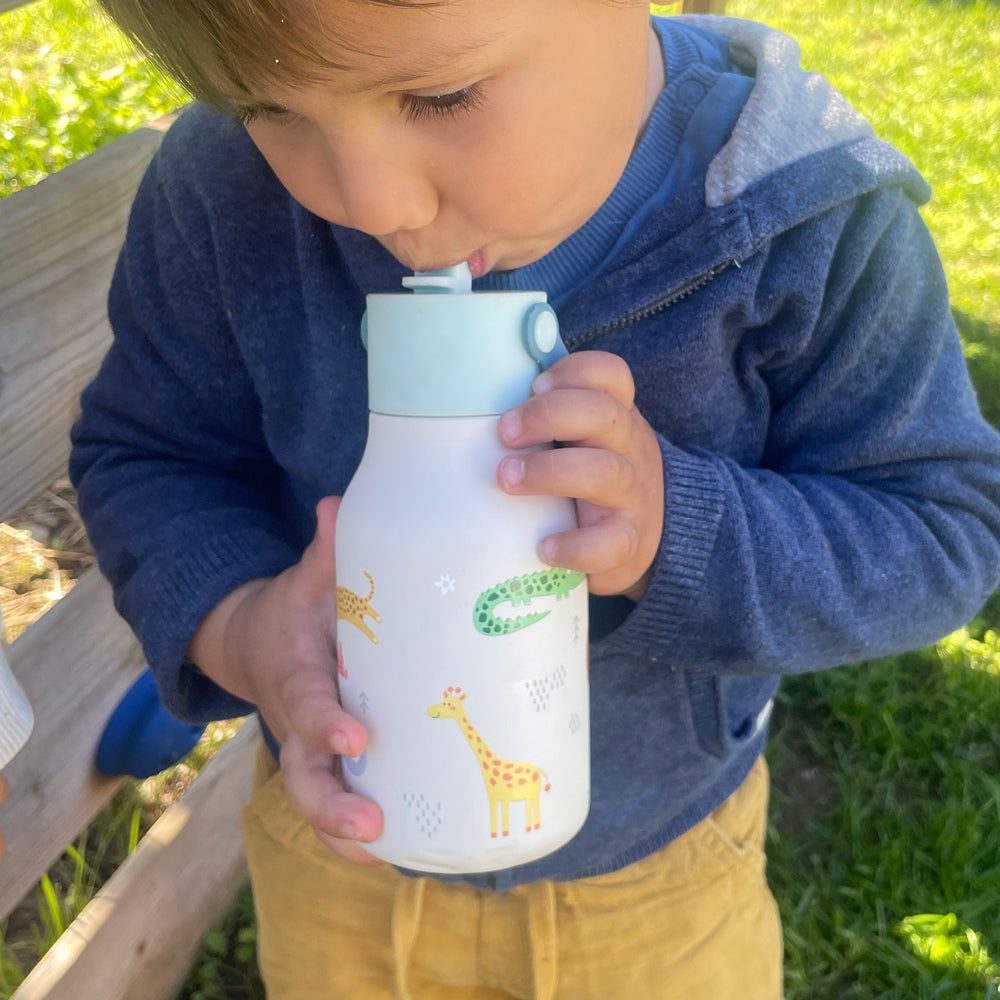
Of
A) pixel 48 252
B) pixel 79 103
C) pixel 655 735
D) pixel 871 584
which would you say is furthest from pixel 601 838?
pixel 79 103

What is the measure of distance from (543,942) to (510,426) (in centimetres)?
76

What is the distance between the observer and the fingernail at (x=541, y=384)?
30.9 inches

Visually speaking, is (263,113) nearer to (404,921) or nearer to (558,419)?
(558,419)

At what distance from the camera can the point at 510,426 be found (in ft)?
2.51

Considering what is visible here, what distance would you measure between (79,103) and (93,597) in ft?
6.52

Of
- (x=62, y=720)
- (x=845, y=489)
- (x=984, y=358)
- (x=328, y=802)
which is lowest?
(x=984, y=358)

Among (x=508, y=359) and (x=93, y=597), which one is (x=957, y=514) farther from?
(x=93, y=597)

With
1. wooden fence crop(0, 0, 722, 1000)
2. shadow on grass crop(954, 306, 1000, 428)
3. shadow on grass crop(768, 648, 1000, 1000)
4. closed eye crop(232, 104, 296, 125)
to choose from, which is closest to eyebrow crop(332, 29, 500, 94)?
closed eye crop(232, 104, 296, 125)

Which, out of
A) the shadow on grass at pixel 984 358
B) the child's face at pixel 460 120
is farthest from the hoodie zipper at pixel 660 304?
the shadow on grass at pixel 984 358

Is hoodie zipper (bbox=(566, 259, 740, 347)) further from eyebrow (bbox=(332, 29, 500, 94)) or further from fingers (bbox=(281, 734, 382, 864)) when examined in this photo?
fingers (bbox=(281, 734, 382, 864))

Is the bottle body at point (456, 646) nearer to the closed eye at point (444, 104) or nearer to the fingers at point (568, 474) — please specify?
the fingers at point (568, 474)

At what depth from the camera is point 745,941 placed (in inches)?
51.0

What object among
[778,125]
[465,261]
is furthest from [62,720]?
[778,125]

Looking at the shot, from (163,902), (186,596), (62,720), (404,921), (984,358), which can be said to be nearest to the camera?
(186,596)
